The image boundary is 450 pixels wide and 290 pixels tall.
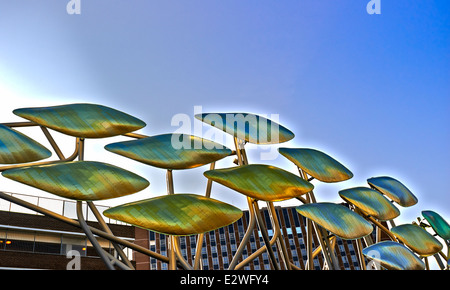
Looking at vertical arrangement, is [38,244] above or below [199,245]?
above

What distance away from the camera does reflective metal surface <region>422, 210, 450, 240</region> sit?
1023cm

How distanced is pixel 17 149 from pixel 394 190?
25.0 feet

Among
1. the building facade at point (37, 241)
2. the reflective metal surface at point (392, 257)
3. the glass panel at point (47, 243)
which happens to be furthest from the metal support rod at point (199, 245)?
the glass panel at point (47, 243)

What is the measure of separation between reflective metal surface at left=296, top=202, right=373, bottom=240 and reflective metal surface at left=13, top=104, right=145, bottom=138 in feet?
10.8

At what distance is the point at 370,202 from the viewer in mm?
8531

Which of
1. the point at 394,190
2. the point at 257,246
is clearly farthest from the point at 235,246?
the point at 394,190

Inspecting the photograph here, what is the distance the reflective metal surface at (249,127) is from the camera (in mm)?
7957

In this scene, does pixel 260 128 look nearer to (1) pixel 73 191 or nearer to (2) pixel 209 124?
(2) pixel 209 124

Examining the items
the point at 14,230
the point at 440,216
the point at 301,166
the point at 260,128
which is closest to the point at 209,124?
the point at 260,128

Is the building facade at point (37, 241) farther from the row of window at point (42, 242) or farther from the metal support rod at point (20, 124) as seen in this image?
the metal support rod at point (20, 124)

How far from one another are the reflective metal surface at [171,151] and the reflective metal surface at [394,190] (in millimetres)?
3911

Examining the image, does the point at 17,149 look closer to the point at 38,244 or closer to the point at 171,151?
the point at 171,151

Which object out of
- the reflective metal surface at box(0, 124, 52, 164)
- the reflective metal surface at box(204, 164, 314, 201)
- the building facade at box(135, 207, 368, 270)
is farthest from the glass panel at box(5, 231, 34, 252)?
the building facade at box(135, 207, 368, 270)

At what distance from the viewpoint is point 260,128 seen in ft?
27.8
